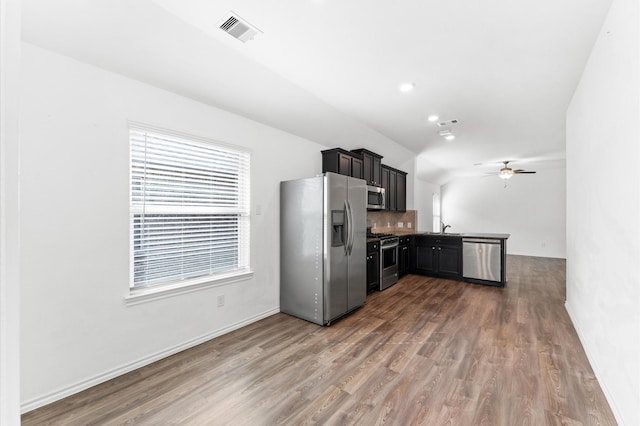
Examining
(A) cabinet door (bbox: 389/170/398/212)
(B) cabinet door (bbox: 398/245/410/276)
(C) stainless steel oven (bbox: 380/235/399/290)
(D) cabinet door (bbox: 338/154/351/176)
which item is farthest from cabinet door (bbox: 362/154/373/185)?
(B) cabinet door (bbox: 398/245/410/276)

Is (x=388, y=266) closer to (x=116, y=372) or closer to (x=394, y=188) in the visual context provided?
(x=394, y=188)

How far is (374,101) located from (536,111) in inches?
86.8

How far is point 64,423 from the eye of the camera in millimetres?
1873

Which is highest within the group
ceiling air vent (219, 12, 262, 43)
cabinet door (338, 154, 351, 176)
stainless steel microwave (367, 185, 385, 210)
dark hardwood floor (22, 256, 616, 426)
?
ceiling air vent (219, 12, 262, 43)

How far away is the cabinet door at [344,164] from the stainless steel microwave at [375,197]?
579mm

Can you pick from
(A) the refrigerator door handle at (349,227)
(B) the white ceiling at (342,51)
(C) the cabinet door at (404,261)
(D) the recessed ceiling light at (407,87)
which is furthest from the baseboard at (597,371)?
(D) the recessed ceiling light at (407,87)

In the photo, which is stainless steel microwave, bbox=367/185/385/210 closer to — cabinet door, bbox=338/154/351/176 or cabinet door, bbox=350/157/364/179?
cabinet door, bbox=350/157/364/179

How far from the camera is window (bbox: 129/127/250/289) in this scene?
2.63 meters

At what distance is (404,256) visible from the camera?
5922 mm

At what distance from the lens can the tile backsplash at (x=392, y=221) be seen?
6180 mm

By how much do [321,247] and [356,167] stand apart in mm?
1950

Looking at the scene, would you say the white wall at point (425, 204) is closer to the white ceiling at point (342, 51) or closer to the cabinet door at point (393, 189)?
the cabinet door at point (393, 189)

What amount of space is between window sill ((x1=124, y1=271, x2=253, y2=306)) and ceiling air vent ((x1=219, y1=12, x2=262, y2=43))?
2273 mm

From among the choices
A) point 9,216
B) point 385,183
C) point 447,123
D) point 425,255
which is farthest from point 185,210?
point 425,255
